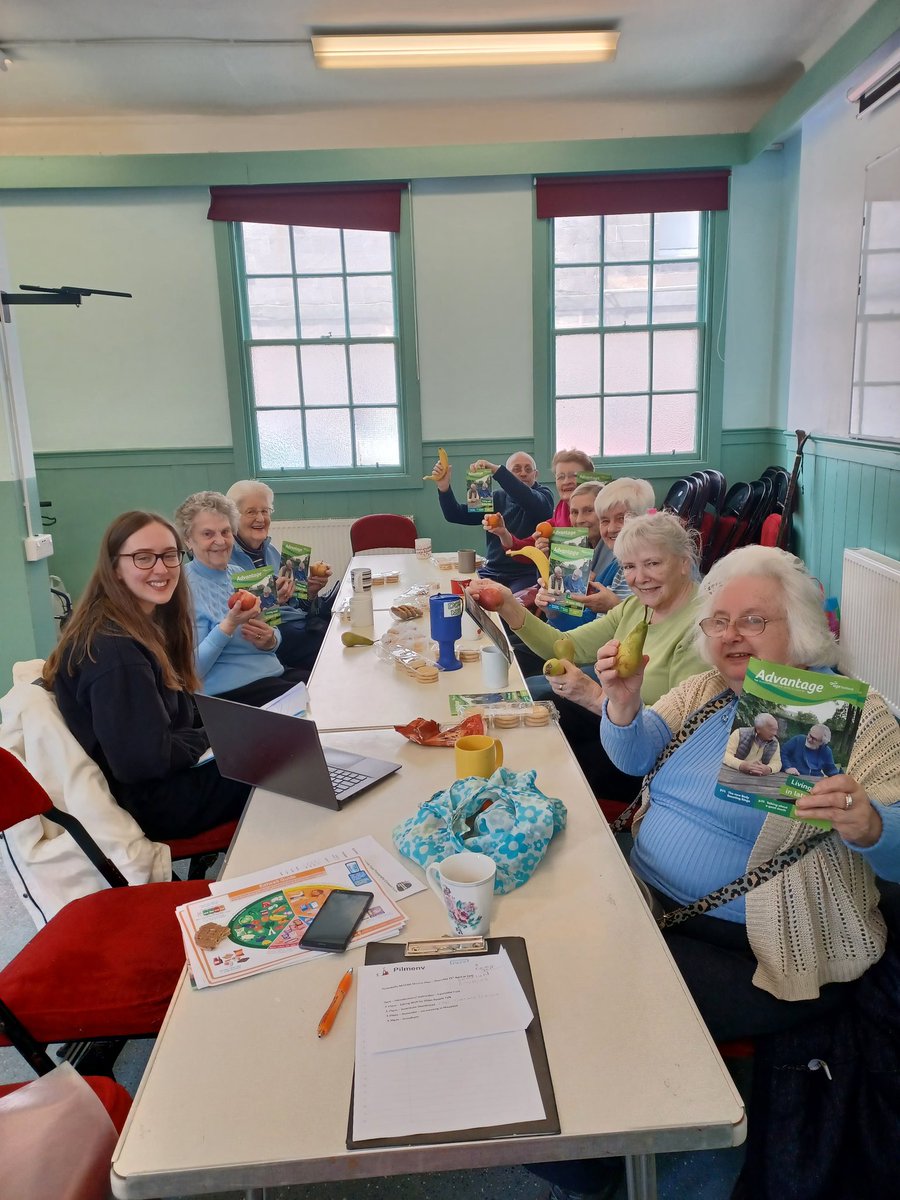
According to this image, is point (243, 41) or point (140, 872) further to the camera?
point (243, 41)

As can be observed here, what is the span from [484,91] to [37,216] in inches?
129

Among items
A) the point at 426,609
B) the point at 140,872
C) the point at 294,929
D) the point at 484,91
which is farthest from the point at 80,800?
the point at 484,91

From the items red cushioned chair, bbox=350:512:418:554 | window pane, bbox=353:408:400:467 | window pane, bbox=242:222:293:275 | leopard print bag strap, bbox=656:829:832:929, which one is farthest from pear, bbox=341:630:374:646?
window pane, bbox=242:222:293:275

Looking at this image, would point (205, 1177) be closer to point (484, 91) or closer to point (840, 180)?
point (840, 180)

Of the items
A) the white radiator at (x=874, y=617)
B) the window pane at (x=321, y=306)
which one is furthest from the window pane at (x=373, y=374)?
the white radiator at (x=874, y=617)

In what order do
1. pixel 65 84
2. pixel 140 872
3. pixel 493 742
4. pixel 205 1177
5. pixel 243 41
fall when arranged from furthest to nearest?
1. pixel 65 84
2. pixel 243 41
3. pixel 140 872
4. pixel 493 742
5. pixel 205 1177

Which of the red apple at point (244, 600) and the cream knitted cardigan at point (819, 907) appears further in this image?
Answer: the red apple at point (244, 600)

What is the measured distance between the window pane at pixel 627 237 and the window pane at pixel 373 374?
1791 millimetres

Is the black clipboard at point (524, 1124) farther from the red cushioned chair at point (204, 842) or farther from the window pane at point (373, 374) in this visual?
the window pane at point (373, 374)

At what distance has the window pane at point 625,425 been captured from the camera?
243 inches

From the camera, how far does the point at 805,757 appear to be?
4.02 feet

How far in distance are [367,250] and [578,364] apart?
1.79 m

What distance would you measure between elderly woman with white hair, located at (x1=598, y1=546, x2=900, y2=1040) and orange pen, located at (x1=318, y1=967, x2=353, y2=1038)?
0.64 metres

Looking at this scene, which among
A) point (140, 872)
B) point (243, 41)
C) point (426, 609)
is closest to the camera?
point (140, 872)
